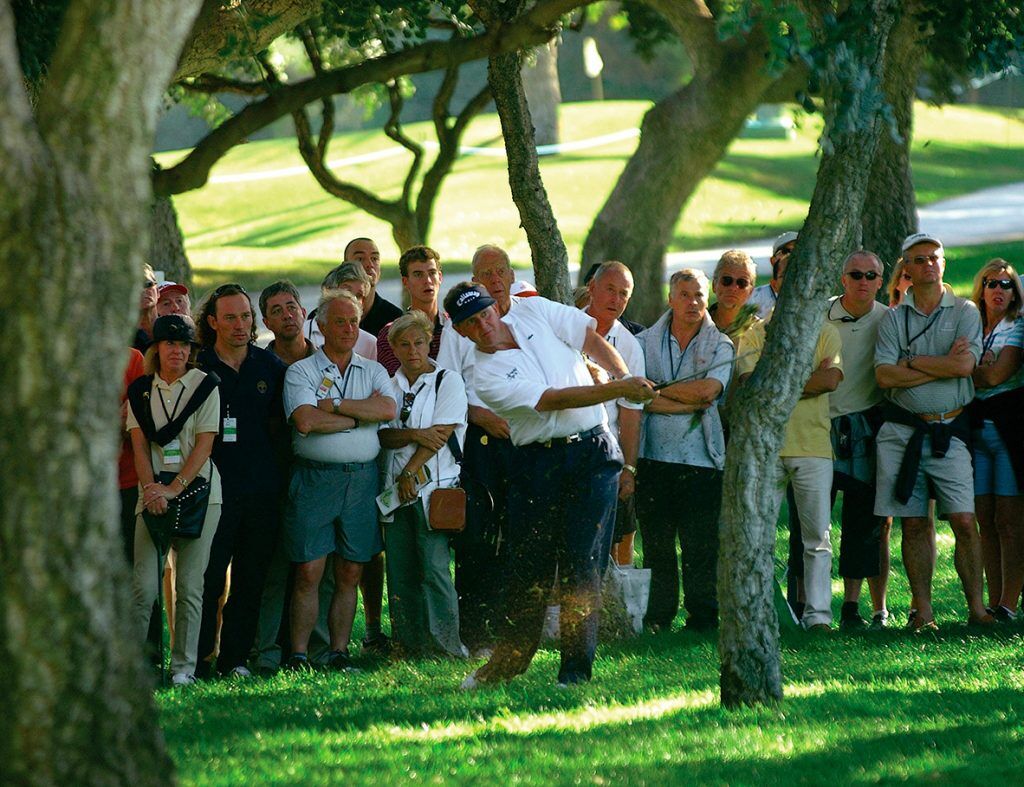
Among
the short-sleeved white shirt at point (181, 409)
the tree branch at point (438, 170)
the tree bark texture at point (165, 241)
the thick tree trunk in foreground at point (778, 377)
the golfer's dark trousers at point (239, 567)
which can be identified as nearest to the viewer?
the thick tree trunk in foreground at point (778, 377)

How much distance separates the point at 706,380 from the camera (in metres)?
11.0

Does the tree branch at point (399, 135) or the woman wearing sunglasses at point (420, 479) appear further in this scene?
the tree branch at point (399, 135)

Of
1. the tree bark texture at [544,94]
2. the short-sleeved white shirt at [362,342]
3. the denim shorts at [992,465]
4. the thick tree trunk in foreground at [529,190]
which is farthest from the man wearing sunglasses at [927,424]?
the tree bark texture at [544,94]

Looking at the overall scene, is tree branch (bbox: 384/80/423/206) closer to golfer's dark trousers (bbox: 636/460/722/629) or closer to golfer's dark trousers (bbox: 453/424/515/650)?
golfer's dark trousers (bbox: 636/460/722/629)

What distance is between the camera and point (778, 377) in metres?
8.16

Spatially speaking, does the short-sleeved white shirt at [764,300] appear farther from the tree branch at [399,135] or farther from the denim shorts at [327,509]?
the tree branch at [399,135]

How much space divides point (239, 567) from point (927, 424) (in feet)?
14.7

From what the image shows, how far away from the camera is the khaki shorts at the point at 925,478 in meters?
11.0

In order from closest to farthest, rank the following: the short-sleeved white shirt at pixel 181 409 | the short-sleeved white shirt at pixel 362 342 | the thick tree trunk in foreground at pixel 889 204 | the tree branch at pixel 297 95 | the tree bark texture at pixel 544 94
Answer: the short-sleeved white shirt at pixel 181 409 < the short-sleeved white shirt at pixel 362 342 < the tree branch at pixel 297 95 < the thick tree trunk in foreground at pixel 889 204 < the tree bark texture at pixel 544 94

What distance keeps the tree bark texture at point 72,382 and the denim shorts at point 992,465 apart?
7290mm

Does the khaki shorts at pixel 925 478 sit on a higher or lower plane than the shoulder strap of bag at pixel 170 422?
lower

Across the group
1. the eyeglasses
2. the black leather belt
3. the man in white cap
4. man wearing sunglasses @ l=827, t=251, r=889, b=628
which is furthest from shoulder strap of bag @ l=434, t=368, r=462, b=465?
man wearing sunglasses @ l=827, t=251, r=889, b=628

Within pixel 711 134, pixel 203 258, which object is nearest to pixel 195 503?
pixel 711 134

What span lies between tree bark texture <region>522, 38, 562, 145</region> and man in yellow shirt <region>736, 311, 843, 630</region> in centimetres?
3110
